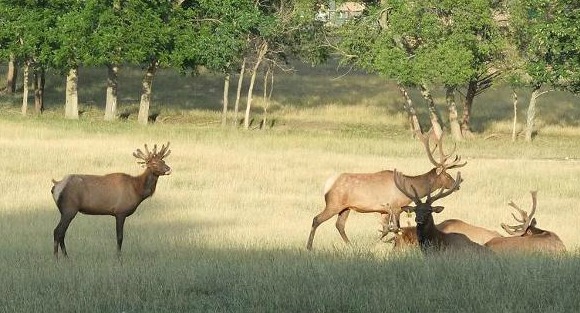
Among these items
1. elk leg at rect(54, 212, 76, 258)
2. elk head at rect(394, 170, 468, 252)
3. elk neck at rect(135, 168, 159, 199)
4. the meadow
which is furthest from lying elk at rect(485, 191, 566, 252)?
elk leg at rect(54, 212, 76, 258)

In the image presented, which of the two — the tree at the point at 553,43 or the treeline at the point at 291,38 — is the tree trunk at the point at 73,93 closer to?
the treeline at the point at 291,38

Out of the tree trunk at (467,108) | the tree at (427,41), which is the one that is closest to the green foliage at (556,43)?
the tree at (427,41)

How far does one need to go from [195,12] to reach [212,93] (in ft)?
52.2

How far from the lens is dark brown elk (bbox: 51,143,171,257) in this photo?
1384cm

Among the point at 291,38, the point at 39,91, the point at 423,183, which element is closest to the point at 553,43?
the point at 291,38

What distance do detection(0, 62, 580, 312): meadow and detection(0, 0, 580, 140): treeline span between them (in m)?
2.77

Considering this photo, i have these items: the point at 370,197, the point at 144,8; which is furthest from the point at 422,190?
the point at 144,8

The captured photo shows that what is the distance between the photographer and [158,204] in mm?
20406

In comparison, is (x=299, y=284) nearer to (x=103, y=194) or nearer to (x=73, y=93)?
(x=103, y=194)

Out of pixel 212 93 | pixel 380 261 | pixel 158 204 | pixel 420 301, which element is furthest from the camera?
pixel 212 93

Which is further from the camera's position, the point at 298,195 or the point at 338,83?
the point at 338,83

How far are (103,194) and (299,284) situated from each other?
493cm

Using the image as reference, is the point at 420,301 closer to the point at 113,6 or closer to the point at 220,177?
the point at 220,177

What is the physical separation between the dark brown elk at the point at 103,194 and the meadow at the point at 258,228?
1.44ft
